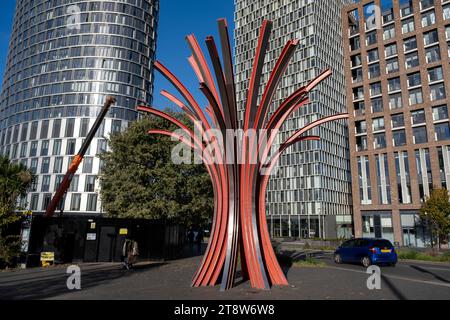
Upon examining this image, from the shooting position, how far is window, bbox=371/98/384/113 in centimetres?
4141

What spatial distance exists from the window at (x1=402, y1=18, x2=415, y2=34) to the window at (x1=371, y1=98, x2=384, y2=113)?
8.51 m

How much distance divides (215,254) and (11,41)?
80468 mm

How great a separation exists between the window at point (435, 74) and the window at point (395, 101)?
3.53 metres

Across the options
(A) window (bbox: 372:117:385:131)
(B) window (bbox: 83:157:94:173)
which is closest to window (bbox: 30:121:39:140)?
(B) window (bbox: 83:157:94:173)

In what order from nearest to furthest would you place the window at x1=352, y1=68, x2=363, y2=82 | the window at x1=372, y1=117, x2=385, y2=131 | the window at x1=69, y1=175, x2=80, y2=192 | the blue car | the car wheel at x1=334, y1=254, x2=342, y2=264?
1. the blue car
2. the car wheel at x1=334, y1=254, x2=342, y2=264
3. the window at x1=372, y1=117, x2=385, y2=131
4. the window at x1=352, y1=68, x2=363, y2=82
5. the window at x1=69, y1=175, x2=80, y2=192

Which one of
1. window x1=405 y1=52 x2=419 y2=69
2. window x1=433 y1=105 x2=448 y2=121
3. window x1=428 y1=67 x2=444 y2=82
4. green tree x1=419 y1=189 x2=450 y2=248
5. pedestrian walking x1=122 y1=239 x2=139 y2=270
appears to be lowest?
pedestrian walking x1=122 y1=239 x2=139 y2=270

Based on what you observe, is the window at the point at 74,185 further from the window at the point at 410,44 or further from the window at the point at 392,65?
the window at the point at 410,44

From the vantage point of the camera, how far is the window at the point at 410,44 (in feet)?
130

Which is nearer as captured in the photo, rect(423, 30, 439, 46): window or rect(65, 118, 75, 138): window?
rect(423, 30, 439, 46): window

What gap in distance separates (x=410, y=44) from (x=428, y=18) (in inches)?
129

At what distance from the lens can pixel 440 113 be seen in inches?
1446

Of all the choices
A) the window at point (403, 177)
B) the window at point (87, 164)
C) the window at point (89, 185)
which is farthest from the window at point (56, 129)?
the window at point (403, 177)

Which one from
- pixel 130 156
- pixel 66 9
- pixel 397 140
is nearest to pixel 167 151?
pixel 130 156

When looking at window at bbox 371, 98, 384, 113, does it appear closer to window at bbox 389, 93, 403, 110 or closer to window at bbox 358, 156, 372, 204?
window at bbox 389, 93, 403, 110
